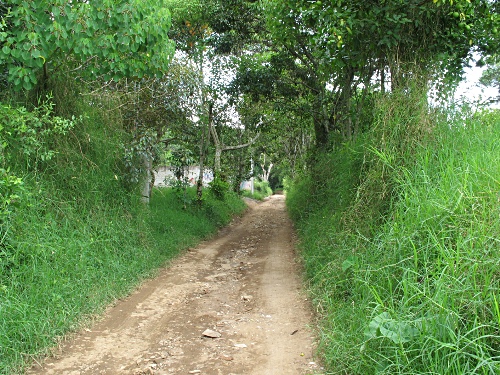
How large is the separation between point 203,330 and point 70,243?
2.26 meters

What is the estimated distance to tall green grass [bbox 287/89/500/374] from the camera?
2873 mm

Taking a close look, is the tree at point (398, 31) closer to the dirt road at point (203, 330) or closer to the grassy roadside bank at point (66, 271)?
the dirt road at point (203, 330)

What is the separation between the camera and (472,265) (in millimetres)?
3045

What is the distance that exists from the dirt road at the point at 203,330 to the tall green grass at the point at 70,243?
11.7 inches

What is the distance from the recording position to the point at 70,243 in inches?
221

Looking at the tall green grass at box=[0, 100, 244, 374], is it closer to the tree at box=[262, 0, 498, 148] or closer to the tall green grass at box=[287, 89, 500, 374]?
the tall green grass at box=[287, 89, 500, 374]

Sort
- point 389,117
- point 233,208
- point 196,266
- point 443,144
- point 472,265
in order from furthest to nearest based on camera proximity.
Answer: point 233,208 → point 196,266 → point 389,117 → point 443,144 → point 472,265

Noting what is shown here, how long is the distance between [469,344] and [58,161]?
602 centimetres

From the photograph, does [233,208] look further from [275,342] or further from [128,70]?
[275,342]

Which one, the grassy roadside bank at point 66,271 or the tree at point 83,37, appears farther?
the tree at point 83,37

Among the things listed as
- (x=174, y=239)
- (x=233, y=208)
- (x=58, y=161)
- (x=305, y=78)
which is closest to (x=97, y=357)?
(x=58, y=161)

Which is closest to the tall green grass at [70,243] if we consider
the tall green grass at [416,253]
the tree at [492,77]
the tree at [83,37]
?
the tree at [83,37]

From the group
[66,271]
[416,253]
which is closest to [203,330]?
[66,271]

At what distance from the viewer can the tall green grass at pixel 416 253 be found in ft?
9.43
